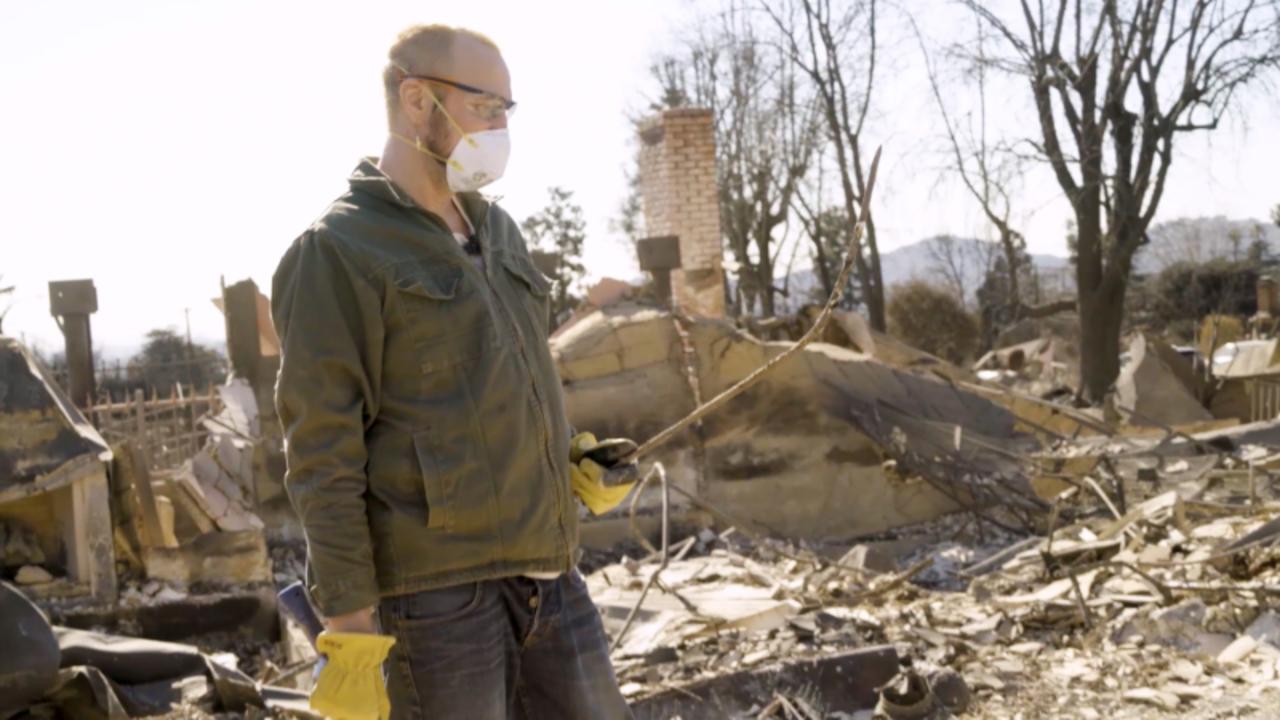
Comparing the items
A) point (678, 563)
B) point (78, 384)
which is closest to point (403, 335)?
point (678, 563)

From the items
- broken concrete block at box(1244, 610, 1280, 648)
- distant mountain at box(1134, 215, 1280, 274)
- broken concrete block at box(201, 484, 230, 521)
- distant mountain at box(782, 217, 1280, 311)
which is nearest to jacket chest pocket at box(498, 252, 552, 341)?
broken concrete block at box(1244, 610, 1280, 648)

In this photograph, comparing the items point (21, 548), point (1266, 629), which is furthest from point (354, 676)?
point (21, 548)

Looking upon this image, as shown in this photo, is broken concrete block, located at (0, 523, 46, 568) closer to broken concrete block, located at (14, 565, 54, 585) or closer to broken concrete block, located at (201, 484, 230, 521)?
broken concrete block, located at (14, 565, 54, 585)

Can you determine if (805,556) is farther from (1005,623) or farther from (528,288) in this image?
(528,288)

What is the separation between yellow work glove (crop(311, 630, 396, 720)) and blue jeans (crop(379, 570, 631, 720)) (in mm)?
77

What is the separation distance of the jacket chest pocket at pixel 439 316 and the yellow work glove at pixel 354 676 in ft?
1.58

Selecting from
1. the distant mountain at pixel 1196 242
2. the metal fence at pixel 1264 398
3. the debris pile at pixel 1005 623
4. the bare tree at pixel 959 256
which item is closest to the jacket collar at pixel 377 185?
the debris pile at pixel 1005 623

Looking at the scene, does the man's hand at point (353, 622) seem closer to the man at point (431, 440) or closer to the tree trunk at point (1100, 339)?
the man at point (431, 440)

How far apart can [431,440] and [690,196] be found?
46.4 feet

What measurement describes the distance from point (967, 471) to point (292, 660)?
5300 mm

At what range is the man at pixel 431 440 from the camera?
7.48 ft

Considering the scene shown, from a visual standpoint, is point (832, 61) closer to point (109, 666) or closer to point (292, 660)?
point (292, 660)

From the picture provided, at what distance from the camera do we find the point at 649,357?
422 inches

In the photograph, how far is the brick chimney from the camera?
52.7 ft
